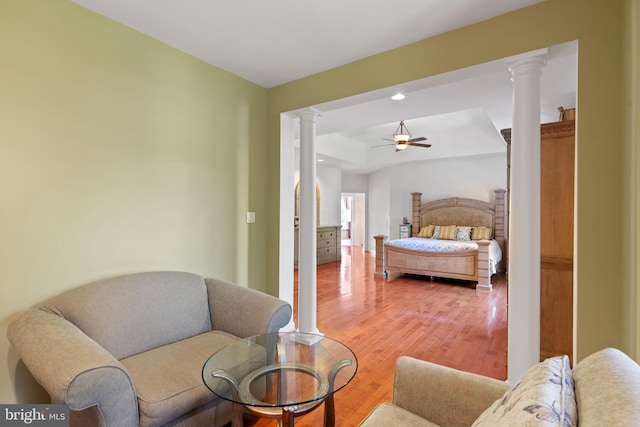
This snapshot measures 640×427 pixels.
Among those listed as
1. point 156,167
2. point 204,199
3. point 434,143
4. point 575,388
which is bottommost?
point 575,388

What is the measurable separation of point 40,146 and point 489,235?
7.55m

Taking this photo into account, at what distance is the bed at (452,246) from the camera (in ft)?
18.1

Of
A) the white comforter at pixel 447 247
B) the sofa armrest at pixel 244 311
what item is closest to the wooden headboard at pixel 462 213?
the white comforter at pixel 447 247

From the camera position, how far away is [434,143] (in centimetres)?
751

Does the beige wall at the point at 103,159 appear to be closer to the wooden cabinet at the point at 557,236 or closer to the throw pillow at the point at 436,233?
the wooden cabinet at the point at 557,236

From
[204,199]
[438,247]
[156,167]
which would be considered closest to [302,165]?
[204,199]

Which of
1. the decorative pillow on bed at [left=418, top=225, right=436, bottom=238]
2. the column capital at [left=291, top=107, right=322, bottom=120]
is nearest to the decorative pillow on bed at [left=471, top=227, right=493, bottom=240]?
the decorative pillow on bed at [left=418, top=225, right=436, bottom=238]

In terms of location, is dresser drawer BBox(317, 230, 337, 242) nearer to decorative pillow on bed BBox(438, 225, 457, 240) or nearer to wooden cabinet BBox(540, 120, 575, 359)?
decorative pillow on bed BBox(438, 225, 457, 240)

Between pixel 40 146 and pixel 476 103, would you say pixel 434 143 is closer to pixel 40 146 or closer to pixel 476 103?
pixel 476 103

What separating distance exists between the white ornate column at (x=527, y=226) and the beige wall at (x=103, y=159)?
2.40 metres

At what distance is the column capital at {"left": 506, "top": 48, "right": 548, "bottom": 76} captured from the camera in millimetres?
2029

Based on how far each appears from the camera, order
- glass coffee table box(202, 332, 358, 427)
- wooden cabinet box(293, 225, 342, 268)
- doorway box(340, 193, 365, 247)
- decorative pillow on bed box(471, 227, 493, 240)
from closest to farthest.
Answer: glass coffee table box(202, 332, 358, 427)
decorative pillow on bed box(471, 227, 493, 240)
wooden cabinet box(293, 225, 342, 268)
doorway box(340, 193, 365, 247)

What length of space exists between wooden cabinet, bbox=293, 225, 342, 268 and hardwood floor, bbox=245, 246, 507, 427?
1.53 metres

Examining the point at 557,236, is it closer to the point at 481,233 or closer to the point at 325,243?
the point at 481,233
